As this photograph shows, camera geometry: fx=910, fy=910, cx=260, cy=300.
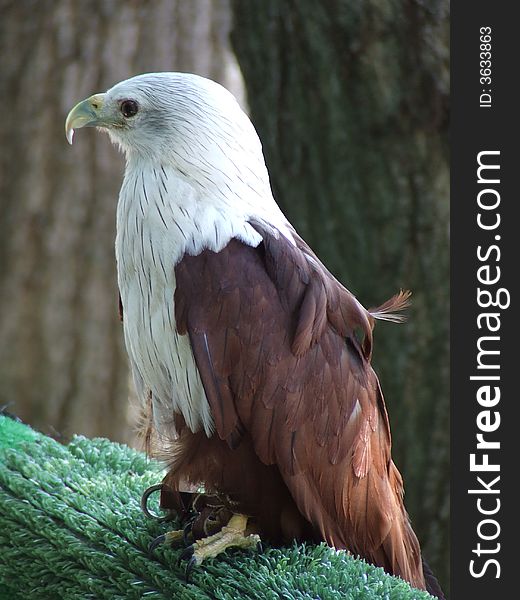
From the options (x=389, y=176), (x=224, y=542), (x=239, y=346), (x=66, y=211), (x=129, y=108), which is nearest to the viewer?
(x=239, y=346)

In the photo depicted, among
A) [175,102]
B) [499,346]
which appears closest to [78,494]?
[175,102]

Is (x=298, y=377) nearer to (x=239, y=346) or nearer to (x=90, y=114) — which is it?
(x=239, y=346)

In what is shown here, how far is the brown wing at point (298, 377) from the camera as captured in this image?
8.43 ft

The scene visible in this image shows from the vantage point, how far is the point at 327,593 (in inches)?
96.3

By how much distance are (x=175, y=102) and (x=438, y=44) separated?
6.05ft

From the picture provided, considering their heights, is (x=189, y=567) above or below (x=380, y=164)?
below

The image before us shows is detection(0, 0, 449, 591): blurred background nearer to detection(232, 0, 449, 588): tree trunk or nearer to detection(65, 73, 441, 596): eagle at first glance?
detection(232, 0, 449, 588): tree trunk

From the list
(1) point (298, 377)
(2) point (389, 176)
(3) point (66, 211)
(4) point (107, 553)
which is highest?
(2) point (389, 176)

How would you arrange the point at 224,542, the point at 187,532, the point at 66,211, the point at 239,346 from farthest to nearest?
the point at 66,211, the point at 187,532, the point at 224,542, the point at 239,346

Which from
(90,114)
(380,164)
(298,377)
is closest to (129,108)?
(90,114)

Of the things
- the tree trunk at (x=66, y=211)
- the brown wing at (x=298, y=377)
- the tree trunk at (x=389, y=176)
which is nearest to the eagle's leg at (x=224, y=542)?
the brown wing at (x=298, y=377)

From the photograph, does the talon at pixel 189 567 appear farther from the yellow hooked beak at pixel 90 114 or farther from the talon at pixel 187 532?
the yellow hooked beak at pixel 90 114

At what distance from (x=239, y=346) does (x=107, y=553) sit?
804 mm

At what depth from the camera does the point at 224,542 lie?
269 centimetres
